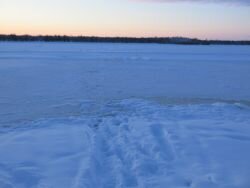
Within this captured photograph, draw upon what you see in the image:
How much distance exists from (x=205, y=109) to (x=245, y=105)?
125cm

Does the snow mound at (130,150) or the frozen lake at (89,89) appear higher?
the snow mound at (130,150)

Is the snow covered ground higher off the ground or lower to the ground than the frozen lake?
higher

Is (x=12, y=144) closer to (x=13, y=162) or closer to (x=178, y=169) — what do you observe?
(x=13, y=162)

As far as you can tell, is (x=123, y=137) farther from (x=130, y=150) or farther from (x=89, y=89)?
(x=89, y=89)

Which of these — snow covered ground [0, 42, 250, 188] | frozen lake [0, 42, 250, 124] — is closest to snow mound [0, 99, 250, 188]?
snow covered ground [0, 42, 250, 188]

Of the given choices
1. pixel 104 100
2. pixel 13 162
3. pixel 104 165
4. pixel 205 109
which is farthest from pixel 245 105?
pixel 13 162

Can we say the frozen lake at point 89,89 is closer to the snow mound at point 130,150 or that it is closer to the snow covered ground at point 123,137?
the snow covered ground at point 123,137

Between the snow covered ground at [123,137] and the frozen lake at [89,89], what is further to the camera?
the frozen lake at [89,89]

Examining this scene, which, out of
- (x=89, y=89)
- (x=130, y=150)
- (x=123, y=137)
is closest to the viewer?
(x=130, y=150)

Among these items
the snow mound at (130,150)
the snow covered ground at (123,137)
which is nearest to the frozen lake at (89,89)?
the snow covered ground at (123,137)

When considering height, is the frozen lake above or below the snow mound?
below

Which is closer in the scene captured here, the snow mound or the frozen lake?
the snow mound

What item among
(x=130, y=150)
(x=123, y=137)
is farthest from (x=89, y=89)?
(x=130, y=150)

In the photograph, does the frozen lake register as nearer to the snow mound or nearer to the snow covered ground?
the snow covered ground
